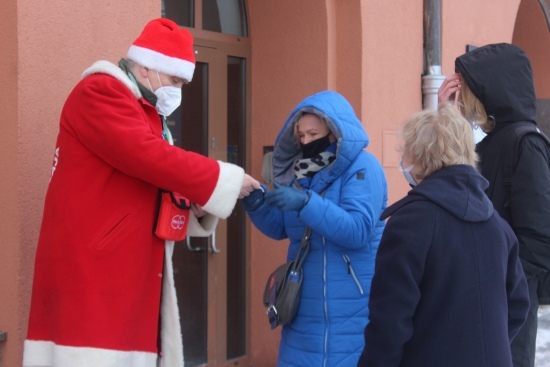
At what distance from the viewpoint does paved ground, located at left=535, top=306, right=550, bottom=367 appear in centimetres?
643

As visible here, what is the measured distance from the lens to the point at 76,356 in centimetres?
260

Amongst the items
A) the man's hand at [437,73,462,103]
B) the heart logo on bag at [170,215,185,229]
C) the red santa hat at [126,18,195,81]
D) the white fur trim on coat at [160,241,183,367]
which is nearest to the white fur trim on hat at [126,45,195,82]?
the red santa hat at [126,18,195,81]

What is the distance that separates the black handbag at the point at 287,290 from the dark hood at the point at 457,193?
2.39ft

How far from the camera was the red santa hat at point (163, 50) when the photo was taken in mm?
2824

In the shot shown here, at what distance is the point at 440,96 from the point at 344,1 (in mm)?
1718

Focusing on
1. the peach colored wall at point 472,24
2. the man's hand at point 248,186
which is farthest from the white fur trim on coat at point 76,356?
the peach colored wall at point 472,24

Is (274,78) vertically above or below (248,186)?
above

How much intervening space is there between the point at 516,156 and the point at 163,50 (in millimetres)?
1518

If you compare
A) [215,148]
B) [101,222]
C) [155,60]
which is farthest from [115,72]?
[215,148]

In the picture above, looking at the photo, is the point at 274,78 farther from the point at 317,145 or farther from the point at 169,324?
the point at 169,324

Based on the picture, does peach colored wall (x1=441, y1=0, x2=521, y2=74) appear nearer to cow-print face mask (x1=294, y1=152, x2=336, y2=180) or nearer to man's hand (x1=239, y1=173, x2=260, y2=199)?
cow-print face mask (x1=294, y1=152, x2=336, y2=180)

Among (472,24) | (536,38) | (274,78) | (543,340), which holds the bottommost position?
(543,340)

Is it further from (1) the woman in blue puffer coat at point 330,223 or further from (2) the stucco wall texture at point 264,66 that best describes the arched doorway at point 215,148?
(1) the woman in blue puffer coat at point 330,223

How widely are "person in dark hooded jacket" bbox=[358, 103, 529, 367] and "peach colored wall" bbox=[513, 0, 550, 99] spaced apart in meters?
6.84
